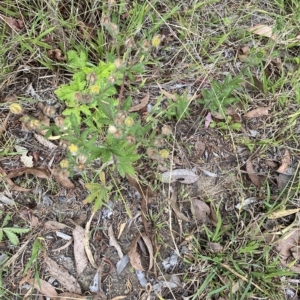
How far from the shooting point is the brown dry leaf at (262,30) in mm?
2611

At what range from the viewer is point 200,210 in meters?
2.38

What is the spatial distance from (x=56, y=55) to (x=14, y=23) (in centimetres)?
29

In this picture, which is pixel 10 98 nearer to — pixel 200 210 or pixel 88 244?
pixel 88 244

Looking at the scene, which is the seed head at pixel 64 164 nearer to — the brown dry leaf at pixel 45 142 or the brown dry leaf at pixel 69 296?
the brown dry leaf at pixel 45 142

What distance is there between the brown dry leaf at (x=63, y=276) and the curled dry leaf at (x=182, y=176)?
728 mm

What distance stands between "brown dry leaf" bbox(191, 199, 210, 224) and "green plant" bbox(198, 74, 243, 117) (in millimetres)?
506

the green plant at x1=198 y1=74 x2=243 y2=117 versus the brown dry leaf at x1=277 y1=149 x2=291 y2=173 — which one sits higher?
the green plant at x1=198 y1=74 x2=243 y2=117

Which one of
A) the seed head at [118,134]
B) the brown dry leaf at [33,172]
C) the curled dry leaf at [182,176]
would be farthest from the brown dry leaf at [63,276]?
the seed head at [118,134]

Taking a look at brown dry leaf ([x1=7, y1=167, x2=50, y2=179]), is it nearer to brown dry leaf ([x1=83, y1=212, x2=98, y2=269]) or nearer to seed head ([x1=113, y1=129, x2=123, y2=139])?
brown dry leaf ([x1=83, y1=212, x2=98, y2=269])

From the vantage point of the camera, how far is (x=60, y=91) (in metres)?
2.27

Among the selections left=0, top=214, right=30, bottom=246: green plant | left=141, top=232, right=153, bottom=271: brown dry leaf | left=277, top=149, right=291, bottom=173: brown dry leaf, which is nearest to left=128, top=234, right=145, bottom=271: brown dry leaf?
left=141, top=232, right=153, bottom=271: brown dry leaf

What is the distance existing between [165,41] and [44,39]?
70 cm

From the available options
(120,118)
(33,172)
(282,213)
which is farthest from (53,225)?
(282,213)

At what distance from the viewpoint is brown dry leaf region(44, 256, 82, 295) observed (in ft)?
7.33
